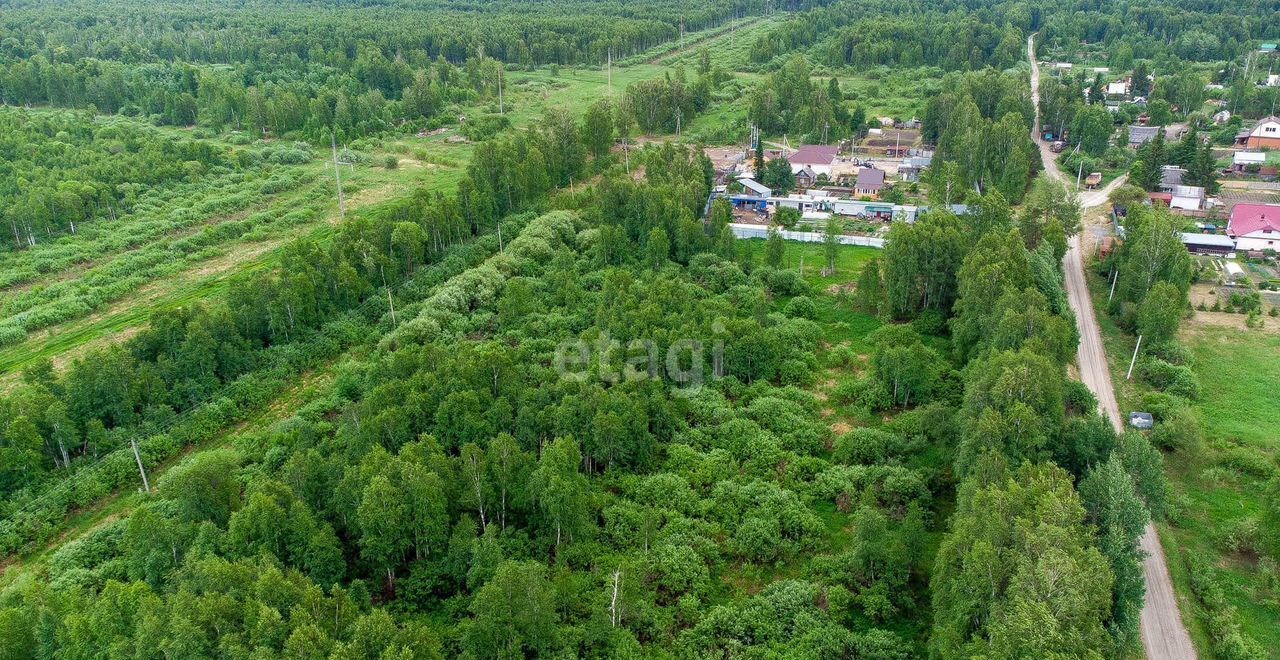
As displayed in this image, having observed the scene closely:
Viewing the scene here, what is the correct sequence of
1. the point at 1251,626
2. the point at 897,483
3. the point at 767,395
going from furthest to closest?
the point at 767,395 < the point at 897,483 < the point at 1251,626

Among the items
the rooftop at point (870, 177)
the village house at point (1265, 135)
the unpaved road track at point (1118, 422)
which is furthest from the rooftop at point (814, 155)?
the village house at point (1265, 135)

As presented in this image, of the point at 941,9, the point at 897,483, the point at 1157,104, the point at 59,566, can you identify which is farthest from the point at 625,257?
the point at 941,9

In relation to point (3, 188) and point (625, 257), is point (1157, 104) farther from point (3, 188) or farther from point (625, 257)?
point (3, 188)

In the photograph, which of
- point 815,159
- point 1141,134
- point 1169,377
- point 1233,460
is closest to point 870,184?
point 815,159

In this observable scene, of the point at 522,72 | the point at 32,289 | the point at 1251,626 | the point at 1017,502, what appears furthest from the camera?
the point at 522,72

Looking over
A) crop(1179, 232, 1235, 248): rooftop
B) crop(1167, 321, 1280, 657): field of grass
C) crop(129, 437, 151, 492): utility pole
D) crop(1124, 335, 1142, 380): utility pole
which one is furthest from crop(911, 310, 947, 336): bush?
crop(129, 437, 151, 492): utility pole

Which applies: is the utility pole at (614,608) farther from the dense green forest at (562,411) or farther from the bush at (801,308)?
the bush at (801,308)

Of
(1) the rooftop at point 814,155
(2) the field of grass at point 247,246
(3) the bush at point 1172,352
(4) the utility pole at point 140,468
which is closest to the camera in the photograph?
(4) the utility pole at point 140,468
